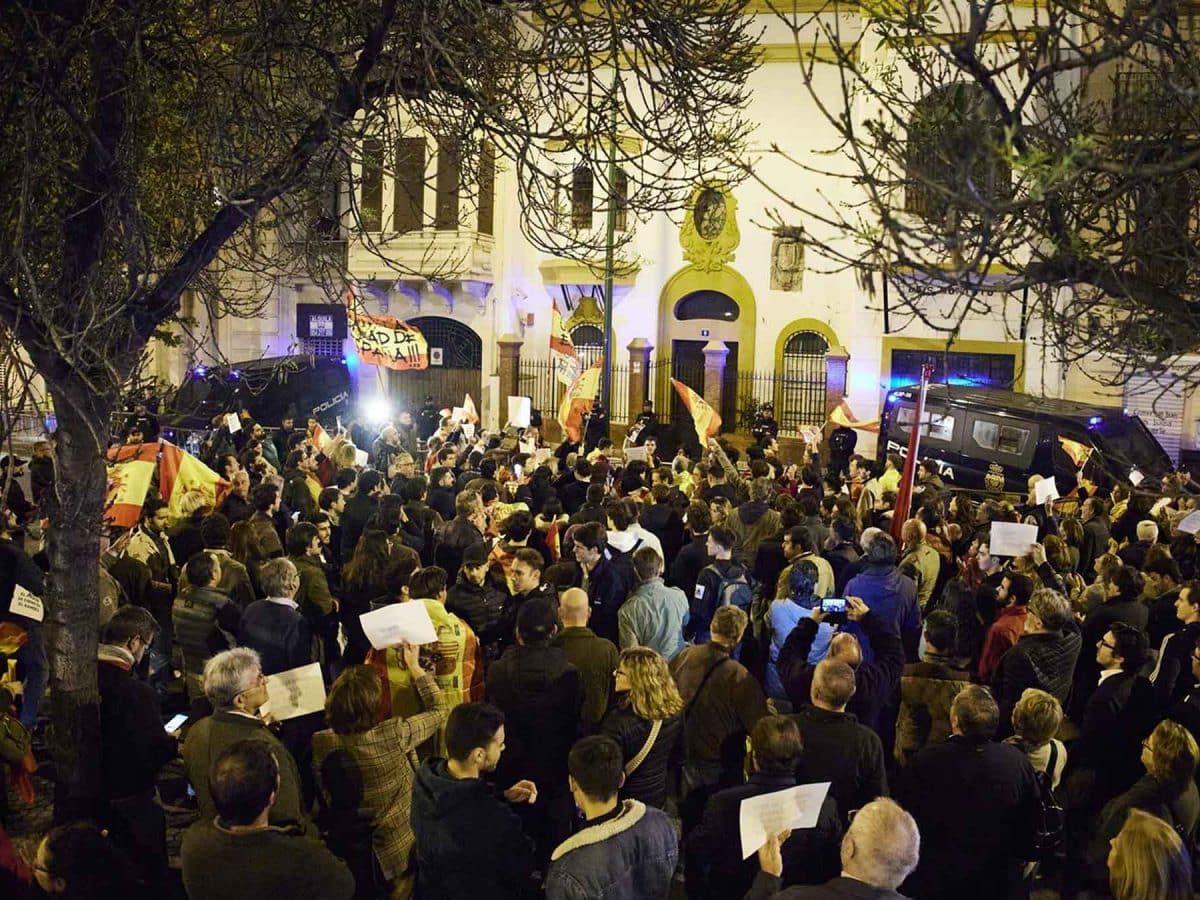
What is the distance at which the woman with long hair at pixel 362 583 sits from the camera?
7547 mm

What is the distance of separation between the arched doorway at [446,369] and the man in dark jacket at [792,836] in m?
23.7

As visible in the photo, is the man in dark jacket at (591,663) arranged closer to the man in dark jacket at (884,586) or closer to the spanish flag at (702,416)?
the man in dark jacket at (884,586)

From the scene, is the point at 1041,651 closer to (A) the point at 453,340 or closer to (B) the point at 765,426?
(B) the point at 765,426

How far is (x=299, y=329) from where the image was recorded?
1115 inches

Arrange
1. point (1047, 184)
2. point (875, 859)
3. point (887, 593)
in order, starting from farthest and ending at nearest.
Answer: point (887, 593) < point (875, 859) < point (1047, 184)

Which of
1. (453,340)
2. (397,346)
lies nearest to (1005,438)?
(397,346)

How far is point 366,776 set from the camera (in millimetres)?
4961

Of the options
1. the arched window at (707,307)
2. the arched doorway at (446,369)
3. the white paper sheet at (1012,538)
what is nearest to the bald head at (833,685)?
the white paper sheet at (1012,538)

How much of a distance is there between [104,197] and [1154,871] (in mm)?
5062

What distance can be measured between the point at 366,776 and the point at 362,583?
2731 mm

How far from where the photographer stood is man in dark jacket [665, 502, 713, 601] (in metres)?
8.74

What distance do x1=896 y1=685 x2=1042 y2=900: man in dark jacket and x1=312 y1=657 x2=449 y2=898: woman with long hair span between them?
7.56 feet

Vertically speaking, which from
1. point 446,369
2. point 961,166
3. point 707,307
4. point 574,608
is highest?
point 707,307

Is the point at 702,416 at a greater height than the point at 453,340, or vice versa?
the point at 453,340
